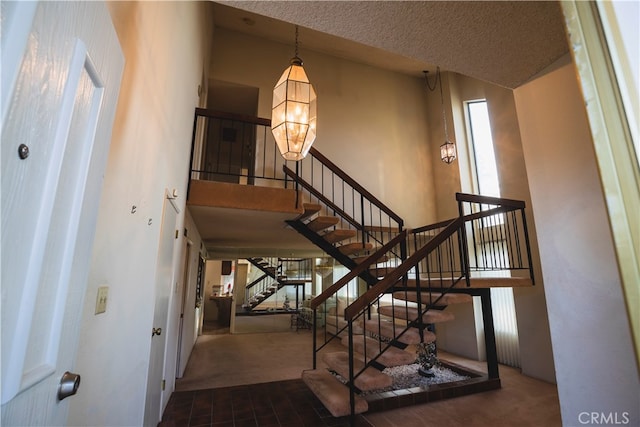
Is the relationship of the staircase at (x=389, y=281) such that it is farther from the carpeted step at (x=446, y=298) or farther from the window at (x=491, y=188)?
the window at (x=491, y=188)

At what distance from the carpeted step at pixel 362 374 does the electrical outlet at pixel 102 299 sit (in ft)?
7.37

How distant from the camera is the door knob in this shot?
75 centimetres

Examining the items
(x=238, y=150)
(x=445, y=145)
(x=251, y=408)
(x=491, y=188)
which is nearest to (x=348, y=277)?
(x=251, y=408)

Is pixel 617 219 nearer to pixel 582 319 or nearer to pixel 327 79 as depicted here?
pixel 582 319

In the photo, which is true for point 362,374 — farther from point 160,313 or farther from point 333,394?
point 160,313

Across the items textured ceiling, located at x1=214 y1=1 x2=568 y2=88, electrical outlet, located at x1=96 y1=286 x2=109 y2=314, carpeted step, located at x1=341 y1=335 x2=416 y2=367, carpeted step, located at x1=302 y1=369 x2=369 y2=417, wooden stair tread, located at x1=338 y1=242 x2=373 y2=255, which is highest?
textured ceiling, located at x1=214 y1=1 x2=568 y2=88

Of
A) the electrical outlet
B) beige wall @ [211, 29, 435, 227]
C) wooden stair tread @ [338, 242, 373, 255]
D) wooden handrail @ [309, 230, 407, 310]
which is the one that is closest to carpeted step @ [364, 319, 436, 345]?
wooden handrail @ [309, 230, 407, 310]

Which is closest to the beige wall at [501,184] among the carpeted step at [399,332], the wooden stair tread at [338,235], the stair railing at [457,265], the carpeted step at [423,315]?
the stair railing at [457,265]

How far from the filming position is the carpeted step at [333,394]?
260 cm

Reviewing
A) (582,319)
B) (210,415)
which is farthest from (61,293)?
(210,415)

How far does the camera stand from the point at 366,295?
2.71 meters

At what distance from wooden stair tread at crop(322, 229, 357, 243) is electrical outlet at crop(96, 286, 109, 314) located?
119 inches

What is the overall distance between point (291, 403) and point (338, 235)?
6.94 ft

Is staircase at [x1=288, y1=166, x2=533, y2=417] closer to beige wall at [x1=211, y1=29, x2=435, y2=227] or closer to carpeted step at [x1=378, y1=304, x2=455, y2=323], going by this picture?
carpeted step at [x1=378, y1=304, x2=455, y2=323]
